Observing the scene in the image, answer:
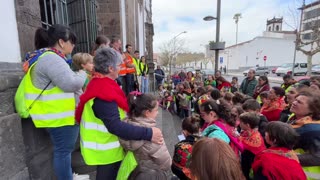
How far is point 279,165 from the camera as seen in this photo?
5.54 ft

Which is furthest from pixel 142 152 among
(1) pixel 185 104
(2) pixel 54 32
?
(1) pixel 185 104

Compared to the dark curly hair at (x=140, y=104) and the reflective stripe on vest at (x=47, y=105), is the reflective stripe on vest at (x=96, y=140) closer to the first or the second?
the dark curly hair at (x=140, y=104)

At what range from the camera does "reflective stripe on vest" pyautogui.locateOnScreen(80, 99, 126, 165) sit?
169 centimetres

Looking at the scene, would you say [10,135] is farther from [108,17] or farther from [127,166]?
[108,17]

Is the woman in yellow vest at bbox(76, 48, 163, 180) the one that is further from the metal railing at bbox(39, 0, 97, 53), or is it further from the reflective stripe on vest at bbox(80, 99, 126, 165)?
the metal railing at bbox(39, 0, 97, 53)

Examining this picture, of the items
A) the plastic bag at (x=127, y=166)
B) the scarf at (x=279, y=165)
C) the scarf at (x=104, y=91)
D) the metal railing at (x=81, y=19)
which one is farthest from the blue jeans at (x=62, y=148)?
the metal railing at (x=81, y=19)

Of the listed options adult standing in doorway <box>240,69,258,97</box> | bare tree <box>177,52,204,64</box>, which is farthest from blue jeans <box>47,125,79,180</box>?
bare tree <box>177,52,204,64</box>

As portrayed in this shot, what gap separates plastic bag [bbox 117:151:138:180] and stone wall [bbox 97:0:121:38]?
479 cm

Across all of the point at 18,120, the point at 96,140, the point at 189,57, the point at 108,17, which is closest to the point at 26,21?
the point at 18,120

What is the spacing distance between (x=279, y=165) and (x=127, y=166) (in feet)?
3.95

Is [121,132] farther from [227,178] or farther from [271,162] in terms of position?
[271,162]

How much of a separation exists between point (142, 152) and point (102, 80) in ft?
2.12

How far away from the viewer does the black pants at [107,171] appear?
1.80m

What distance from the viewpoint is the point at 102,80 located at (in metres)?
1.63
